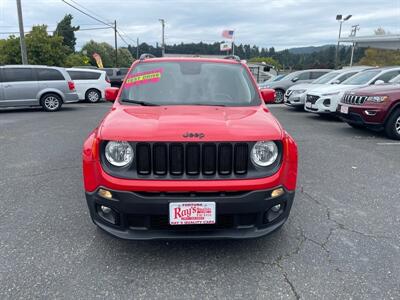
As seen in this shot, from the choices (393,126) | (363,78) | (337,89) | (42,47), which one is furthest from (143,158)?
(42,47)

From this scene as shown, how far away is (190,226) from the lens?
2438 mm

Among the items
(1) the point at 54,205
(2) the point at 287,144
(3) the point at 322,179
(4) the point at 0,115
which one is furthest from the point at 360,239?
(4) the point at 0,115

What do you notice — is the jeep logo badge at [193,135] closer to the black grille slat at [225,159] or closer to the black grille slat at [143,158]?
the black grille slat at [225,159]

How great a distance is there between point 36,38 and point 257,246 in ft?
102

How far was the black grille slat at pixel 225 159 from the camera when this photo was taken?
236 centimetres

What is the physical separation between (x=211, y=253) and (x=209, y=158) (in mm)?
940

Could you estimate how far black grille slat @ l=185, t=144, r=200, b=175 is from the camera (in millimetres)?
2340

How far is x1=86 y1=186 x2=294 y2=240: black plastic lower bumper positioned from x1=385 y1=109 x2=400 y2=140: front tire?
18.9ft

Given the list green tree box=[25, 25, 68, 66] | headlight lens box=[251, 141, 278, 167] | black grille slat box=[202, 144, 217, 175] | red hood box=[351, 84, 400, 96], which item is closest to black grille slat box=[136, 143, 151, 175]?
black grille slat box=[202, 144, 217, 175]

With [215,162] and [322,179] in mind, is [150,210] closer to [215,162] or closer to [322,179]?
[215,162]

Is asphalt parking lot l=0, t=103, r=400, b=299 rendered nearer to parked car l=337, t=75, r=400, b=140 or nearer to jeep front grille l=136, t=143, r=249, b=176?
jeep front grille l=136, t=143, r=249, b=176

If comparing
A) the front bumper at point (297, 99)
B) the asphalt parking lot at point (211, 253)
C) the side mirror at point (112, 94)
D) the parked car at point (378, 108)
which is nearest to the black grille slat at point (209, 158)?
the asphalt parking lot at point (211, 253)

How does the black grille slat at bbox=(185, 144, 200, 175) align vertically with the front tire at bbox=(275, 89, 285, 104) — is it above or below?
above

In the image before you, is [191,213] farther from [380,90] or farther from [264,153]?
[380,90]
